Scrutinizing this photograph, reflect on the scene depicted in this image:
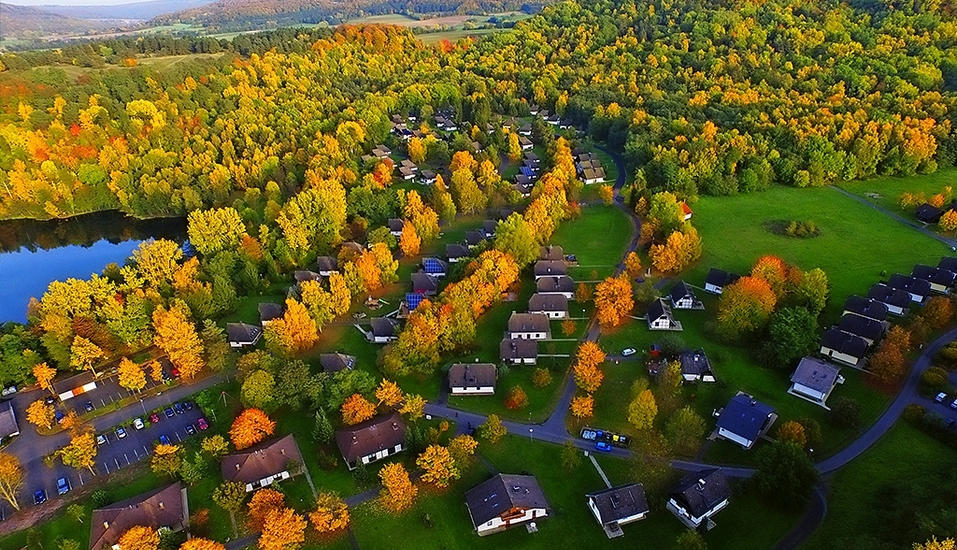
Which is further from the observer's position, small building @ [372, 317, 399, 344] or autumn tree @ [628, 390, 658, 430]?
small building @ [372, 317, 399, 344]

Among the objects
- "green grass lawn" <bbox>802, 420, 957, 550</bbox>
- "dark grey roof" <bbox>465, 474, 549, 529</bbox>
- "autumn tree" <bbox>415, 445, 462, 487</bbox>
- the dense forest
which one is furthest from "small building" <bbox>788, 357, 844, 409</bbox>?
the dense forest

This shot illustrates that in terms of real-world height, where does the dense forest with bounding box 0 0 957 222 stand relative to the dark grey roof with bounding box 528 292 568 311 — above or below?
above

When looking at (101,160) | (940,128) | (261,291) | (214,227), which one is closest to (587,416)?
(261,291)

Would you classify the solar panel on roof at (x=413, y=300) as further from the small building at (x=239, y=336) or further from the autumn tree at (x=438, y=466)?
the autumn tree at (x=438, y=466)

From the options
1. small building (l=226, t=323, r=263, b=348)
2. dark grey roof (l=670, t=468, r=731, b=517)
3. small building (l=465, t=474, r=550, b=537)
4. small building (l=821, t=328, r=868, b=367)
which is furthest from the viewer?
small building (l=226, t=323, r=263, b=348)

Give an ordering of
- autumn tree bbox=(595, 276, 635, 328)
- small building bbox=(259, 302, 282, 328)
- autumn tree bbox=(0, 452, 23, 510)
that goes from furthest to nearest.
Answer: small building bbox=(259, 302, 282, 328)
autumn tree bbox=(595, 276, 635, 328)
autumn tree bbox=(0, 452, 23, 510)

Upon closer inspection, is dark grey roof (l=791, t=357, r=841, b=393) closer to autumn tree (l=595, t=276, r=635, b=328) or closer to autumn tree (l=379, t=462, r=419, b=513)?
autumn tree (l=595, t=276, r=635, b=328)

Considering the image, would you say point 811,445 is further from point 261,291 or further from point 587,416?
point 261,291
